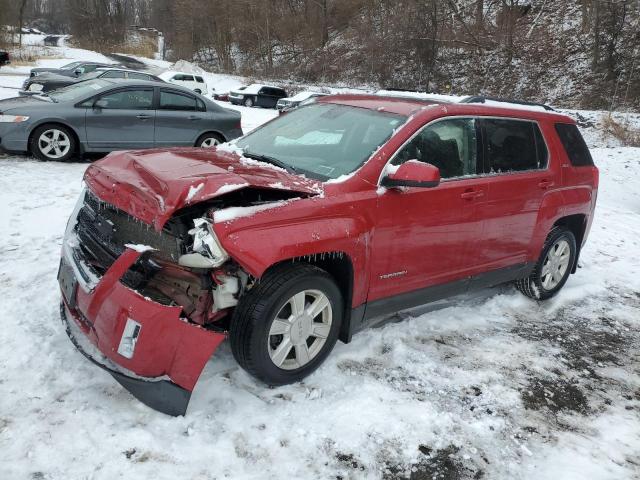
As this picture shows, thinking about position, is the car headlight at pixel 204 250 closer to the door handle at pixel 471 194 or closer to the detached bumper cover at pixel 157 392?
the detached bumper cover at pixel 157 392

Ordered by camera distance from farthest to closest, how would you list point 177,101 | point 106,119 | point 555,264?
1. point 177,101
2. point 106,119
3. point 555,264

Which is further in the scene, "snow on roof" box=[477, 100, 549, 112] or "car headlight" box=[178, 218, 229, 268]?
"snow on roof" box=[477, 100, 549, 112]

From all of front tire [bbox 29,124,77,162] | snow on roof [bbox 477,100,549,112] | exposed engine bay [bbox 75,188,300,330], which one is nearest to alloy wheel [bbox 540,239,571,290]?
snow on roof [bbox 477,100,549,112]

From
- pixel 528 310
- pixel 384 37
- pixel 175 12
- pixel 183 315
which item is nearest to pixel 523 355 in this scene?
pixel 528 310

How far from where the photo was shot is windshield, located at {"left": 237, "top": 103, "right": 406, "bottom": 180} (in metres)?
3.47

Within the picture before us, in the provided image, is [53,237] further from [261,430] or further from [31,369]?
[261,430]

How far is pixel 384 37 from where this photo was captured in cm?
3809

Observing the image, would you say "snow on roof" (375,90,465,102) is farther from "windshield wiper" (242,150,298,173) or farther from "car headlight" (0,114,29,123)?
"car headlight" (0,114,29,123)

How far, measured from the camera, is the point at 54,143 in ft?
27.2

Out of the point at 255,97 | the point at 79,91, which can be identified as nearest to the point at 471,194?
the point at 79,91

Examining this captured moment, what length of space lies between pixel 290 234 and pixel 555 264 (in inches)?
132

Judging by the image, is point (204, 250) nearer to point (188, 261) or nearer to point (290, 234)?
point (188, 261)

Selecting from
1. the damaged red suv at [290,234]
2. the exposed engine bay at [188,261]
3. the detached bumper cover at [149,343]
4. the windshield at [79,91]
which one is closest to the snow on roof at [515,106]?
the damaged red suv at [290,234]

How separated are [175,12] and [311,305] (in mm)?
61377
